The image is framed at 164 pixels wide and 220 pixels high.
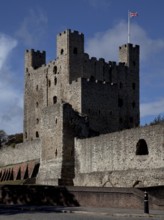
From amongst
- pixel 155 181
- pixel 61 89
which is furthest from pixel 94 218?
pixel 61 89

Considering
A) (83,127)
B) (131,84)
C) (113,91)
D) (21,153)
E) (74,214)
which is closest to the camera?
(74,214)

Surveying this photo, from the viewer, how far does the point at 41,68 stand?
231 ft

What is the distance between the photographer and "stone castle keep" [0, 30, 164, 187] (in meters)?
38.0

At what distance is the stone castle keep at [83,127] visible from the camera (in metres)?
38.0

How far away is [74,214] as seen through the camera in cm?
2366

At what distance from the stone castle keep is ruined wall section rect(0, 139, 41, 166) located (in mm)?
104

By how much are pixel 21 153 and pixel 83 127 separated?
18.2m

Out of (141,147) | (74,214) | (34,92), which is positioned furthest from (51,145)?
(34,92)

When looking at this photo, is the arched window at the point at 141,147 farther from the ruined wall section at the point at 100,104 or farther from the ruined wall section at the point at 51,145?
the ruined wall section at the point at 100,104

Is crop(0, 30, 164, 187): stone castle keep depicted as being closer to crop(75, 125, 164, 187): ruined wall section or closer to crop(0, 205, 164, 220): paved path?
crop(75, 125, 164, 187): ruined wall section

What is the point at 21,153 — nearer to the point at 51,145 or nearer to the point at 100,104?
the point at 100,104

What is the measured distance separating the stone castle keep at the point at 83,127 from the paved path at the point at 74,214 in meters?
11.3

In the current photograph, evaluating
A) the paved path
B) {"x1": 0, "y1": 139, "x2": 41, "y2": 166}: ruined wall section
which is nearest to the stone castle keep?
{"x1": 0, "y1": 139, "x2": 41, "y2": 166}: ruined wall section

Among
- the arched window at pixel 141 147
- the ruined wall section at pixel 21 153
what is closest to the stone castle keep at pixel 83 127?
the arched window at pixel 141 147
